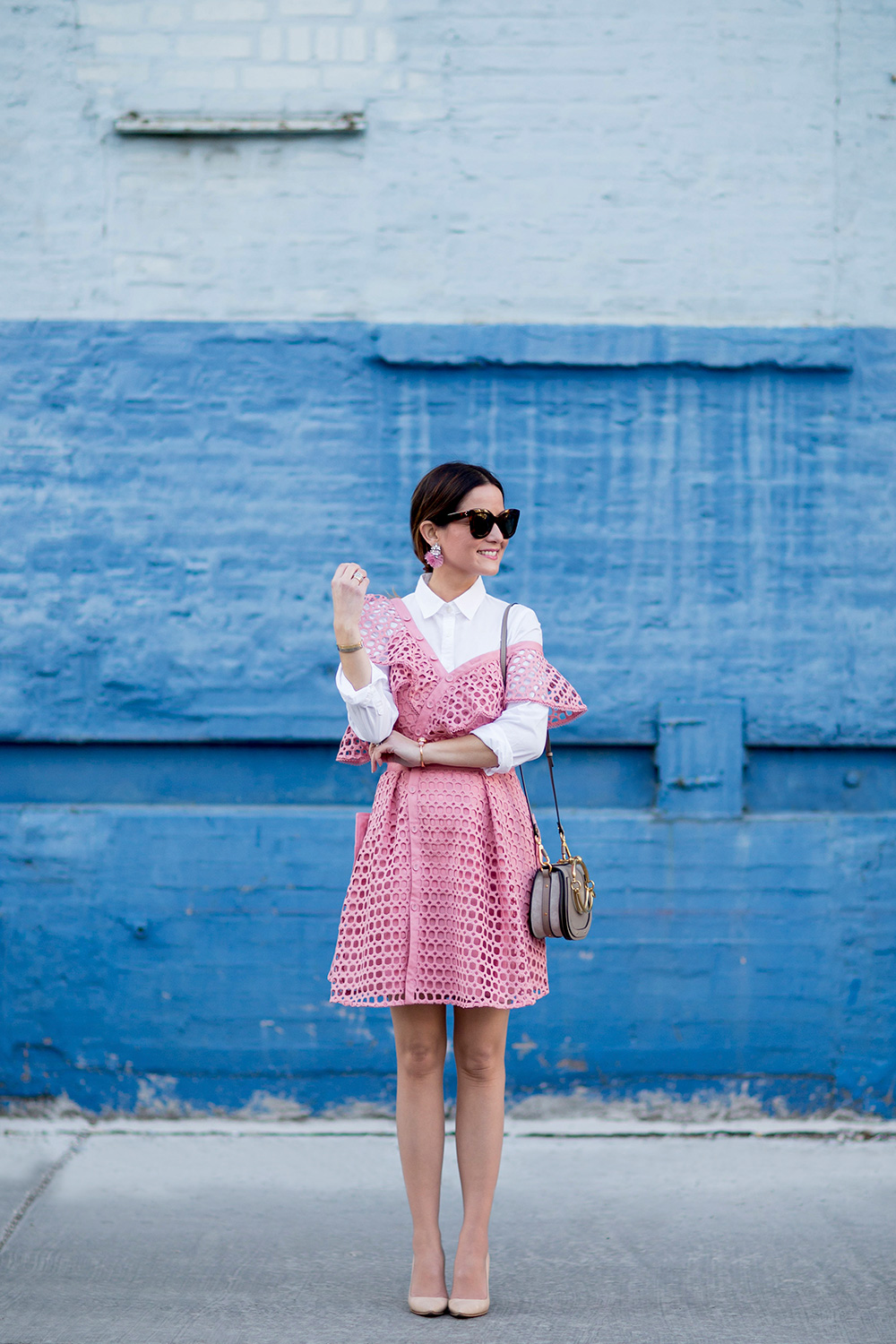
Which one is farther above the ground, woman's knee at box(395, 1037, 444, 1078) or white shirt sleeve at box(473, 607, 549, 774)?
white shirt sleeve at box(473, 607, 549, 774)

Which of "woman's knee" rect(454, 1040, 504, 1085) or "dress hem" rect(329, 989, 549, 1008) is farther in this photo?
"woman's knee" rect(454, 1040, 504, 1085)

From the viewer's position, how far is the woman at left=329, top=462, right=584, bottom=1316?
2781mm

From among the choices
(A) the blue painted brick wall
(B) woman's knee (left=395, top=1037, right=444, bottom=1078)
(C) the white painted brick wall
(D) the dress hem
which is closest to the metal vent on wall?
(C) the white painted brick wall

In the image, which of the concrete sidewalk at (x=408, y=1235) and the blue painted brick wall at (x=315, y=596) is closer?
the concrete sidewalk at (x=408, y=1235)

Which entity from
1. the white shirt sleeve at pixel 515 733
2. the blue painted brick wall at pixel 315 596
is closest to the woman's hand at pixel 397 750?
the white shirt sleeve at pixel 515 733

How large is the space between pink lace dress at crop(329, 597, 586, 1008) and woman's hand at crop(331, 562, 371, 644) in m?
0.15

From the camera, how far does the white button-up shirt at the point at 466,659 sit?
2.77 metres

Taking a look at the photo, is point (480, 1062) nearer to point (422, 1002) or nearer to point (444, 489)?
point (422, 1002)

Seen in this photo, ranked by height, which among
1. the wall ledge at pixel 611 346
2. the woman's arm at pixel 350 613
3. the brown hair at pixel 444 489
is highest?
the wall ledge at pixel 611 346

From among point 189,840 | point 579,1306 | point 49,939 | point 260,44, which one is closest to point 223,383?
point 260,44

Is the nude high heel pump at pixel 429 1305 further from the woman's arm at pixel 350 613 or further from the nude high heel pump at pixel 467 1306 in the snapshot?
the woman's arm at pixel 350 613

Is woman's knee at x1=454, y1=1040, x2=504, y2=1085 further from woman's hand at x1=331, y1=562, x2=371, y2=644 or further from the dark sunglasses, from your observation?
the dark sunglasses

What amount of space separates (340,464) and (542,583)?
83 centimetres

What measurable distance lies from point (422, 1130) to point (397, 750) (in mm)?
912
